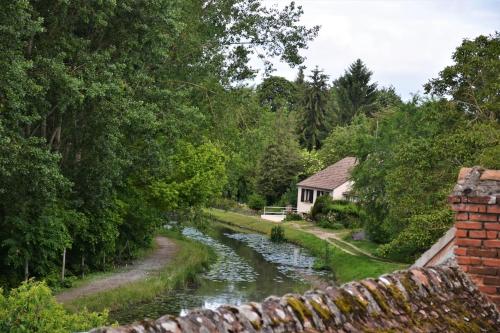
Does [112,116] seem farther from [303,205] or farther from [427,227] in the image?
[303,205]

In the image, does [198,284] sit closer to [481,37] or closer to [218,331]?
[481,37]

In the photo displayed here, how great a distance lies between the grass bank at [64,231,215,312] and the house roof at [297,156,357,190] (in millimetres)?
25726

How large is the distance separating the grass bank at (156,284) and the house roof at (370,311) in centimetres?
1874

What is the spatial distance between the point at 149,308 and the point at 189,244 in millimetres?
18099

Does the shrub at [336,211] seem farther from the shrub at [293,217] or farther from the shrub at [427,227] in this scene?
the shrub at [427,227]

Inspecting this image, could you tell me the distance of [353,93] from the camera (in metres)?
95.8

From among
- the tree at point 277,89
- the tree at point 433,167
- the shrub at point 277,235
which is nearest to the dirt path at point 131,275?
the shrub at point 277,235

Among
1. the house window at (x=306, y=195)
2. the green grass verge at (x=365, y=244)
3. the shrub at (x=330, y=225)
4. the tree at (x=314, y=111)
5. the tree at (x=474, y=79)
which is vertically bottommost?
the green grass verge at (x=365, y=244)

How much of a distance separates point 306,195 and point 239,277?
35.4m

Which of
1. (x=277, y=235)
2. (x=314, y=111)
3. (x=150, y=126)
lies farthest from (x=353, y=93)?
(x=150, y=126)

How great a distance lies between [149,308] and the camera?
26.6m

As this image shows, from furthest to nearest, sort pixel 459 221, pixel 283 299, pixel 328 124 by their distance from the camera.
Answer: pixel 328 124, pixel 459 221, pixel 283 299

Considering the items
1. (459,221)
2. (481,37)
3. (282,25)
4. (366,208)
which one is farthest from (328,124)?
(459,221)

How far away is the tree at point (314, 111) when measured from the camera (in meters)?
91.8
